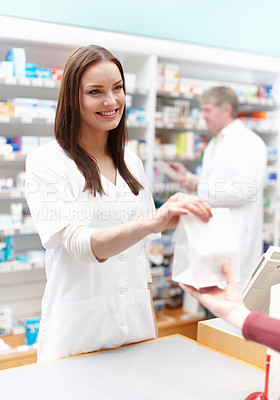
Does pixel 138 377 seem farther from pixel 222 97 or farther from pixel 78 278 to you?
pixel 222 97

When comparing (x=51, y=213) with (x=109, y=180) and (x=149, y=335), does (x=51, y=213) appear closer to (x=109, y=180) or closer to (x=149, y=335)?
(x=109, y=180)

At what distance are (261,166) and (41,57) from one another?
2.09 m

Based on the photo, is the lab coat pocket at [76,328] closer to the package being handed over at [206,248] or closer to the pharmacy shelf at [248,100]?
the package being handed over at [206,248]

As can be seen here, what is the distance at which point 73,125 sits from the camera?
1.94 meters

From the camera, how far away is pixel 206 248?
1.41 meters

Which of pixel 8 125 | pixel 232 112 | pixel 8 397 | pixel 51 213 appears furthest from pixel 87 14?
pixel 8 397

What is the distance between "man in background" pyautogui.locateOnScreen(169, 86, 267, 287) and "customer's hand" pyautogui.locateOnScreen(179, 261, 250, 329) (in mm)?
2538

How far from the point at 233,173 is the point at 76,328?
2495 millimetres

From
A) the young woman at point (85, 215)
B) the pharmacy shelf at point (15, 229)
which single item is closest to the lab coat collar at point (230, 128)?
the pharmacy shelf at point (15, 229)

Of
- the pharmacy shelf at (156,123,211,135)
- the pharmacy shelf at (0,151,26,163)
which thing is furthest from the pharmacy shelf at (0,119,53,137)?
the pharmacy shelf at (156,123,211,135)

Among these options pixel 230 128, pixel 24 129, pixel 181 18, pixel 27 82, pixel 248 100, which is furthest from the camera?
pixel 248 100

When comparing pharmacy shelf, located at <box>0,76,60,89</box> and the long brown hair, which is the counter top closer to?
the long brown hair

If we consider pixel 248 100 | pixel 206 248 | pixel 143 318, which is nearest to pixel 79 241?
pixel 206 248

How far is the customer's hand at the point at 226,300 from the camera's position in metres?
1.35
